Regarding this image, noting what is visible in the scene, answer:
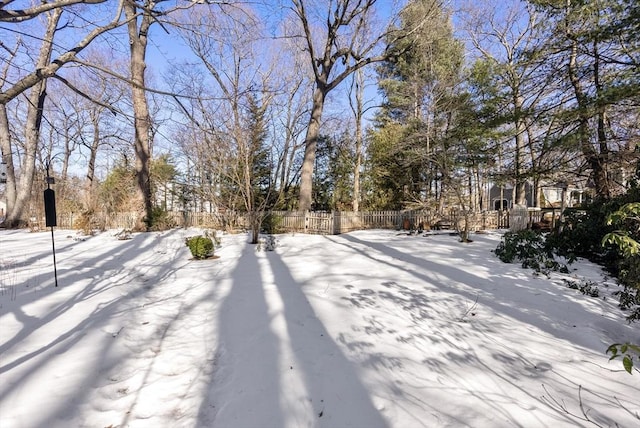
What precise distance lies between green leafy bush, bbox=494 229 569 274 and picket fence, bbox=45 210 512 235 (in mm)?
5428

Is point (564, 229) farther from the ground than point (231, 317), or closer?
farther from the ground

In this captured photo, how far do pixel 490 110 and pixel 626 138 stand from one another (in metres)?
2.90

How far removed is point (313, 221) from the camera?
49.4 feet

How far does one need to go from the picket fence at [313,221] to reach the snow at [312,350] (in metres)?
8.26

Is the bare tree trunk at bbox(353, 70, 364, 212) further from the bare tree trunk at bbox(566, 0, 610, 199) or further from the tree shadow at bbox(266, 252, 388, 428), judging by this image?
the tree shadow at bbox(266, 252, 388, 428)

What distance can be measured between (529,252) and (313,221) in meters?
9.56

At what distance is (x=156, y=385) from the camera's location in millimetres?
2600

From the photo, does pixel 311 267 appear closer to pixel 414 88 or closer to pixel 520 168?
pixel 520 168

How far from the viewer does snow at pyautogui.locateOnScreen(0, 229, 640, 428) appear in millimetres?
2262

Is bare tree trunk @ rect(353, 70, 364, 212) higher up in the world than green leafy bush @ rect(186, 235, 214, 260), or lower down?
higher up

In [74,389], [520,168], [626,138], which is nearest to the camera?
[74,389]

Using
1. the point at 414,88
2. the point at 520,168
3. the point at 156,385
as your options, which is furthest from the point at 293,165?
the point at 156,385

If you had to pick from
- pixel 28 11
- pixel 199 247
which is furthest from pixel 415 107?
pixel 28 11

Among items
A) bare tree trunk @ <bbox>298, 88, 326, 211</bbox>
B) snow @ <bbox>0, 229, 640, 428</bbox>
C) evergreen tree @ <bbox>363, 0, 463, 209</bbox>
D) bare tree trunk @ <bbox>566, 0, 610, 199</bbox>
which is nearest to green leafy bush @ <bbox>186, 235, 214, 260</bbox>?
snow @ <bbox>0, 229, 640, 428</bbox>
